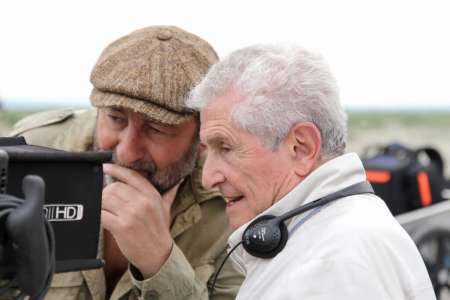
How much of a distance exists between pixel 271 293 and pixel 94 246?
411 mm

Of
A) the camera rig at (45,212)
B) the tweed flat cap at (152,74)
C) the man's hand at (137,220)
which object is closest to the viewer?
the camera rig at (45,212)

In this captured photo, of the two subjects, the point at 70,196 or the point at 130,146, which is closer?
the point at 70,196

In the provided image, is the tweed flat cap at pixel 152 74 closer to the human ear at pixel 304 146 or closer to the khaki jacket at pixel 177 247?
the khaki jacket at pixel 177 247

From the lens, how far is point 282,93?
76.4 inches

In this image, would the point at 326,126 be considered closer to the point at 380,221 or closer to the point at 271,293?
the point at 380,221

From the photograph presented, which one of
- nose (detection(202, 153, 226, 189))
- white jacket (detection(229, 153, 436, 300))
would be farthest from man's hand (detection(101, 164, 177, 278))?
white jacket (detection(229, 153, 436, 300))

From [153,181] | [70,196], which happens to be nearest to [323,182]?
[70,196]

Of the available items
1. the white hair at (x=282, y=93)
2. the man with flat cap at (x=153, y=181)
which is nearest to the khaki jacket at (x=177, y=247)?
the man with flat cap at (x=153, y=181)

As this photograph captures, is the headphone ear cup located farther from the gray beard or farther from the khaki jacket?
the gray beard

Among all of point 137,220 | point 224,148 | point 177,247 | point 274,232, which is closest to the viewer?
point 274,232

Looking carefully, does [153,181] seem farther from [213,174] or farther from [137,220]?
[213,174]

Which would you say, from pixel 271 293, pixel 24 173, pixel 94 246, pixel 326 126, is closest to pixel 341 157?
pixel 326 126

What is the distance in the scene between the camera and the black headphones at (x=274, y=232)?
190 centimetres

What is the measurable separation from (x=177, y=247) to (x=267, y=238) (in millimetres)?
745
